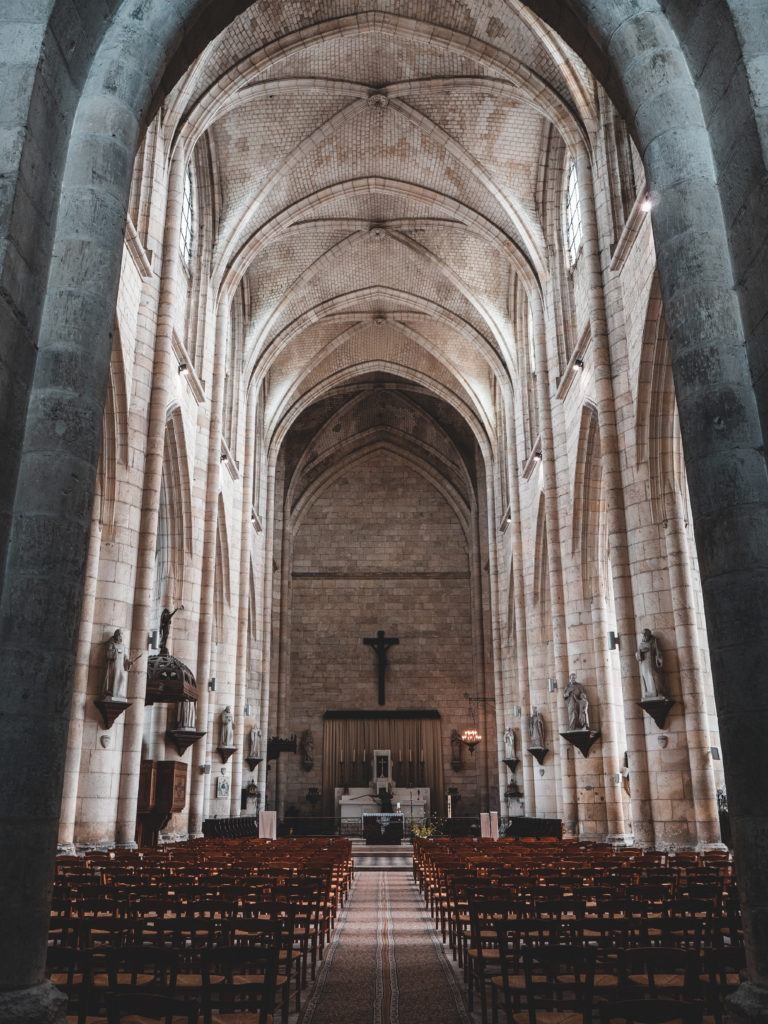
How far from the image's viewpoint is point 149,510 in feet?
48.4

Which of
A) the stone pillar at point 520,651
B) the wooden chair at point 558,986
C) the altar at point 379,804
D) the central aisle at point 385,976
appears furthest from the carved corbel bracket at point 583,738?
the altar at point 379,804

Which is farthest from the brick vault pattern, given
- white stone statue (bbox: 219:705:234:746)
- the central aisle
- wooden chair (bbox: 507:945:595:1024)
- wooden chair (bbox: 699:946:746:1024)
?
the central aisle

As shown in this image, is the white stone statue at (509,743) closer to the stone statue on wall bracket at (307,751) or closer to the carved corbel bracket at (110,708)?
the stone statue on wall bracket at (307,751)

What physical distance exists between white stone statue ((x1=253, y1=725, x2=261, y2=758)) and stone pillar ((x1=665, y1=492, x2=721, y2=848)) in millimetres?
17432

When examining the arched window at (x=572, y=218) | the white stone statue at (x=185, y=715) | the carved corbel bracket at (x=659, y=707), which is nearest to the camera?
the carved corbel bracket at (x=659, y=707)

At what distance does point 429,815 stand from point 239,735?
11369 millimetres

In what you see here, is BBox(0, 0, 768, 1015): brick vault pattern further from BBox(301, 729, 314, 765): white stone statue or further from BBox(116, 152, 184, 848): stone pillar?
BBox(301, 729, 314, 765): white stone statue

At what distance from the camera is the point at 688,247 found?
6.09m

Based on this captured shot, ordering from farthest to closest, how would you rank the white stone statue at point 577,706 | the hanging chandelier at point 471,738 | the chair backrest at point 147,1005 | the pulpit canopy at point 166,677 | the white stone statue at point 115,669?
the hanging chandelier at point 471,738 < the white stone statue at point 577,706 < the pulpit canopy at point 166,677 < the white stone statue at point 115,669 < the chair backrest at point 147,1005

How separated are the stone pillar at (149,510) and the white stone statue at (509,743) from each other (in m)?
15.5

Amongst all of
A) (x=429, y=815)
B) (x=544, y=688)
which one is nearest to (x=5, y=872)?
(x=544, y=688)

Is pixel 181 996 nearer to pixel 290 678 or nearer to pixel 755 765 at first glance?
pixel 755 765

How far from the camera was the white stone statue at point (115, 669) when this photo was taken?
42.5ft

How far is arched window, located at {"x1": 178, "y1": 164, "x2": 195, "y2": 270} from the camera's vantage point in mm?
19906
